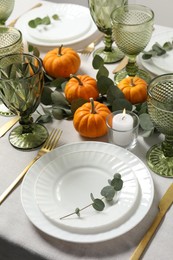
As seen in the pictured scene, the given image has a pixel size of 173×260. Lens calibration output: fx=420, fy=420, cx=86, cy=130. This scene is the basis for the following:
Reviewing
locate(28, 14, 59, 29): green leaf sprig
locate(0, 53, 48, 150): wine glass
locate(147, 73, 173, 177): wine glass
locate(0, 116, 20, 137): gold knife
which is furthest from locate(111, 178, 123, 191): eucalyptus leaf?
locate(28, 14, 59, 29): green leaf sprig

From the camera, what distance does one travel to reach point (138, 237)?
0.74 m

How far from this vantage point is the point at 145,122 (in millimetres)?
958

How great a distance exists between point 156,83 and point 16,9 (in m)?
0.86

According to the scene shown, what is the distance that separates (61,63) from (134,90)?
9.1 inches

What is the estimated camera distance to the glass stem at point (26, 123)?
0.98m

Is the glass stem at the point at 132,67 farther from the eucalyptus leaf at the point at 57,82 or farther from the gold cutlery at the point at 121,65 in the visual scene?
the eucalyptus leaf at the point at 57,82

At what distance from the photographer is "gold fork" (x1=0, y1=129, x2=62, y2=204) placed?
0.84m

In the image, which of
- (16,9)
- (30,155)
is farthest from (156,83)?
(16,9)

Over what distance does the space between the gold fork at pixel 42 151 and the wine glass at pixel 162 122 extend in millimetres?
216

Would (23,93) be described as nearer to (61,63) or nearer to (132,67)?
(61,63)

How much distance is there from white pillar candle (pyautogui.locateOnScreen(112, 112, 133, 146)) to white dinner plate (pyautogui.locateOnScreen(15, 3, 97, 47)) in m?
0.46

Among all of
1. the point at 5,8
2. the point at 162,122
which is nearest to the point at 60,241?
the point at 162,122

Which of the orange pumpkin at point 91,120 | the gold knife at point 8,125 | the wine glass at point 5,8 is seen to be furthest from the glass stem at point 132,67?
the wine glass at point 5,8

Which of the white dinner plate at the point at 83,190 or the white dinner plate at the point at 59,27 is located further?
the white dinner plate at the point at 59,27
